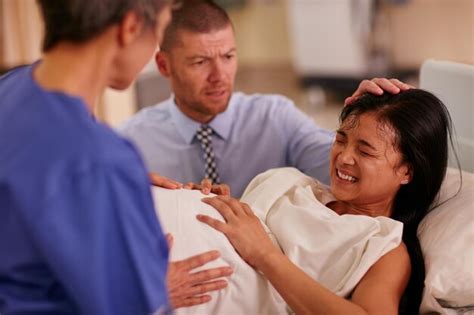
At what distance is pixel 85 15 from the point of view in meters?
1.10

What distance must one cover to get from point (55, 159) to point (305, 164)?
4.24ft

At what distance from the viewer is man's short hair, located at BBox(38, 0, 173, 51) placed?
3.60 feet

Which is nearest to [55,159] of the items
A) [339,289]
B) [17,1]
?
[339,289]

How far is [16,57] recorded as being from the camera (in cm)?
423

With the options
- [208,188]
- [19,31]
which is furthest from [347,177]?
[19,31]

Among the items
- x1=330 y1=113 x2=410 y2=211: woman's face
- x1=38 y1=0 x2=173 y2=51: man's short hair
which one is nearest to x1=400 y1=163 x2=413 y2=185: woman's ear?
x1=330 y1=113 x2=410 y2=211: woman's face

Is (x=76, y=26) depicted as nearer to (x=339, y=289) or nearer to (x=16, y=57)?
(x=339, y=289)

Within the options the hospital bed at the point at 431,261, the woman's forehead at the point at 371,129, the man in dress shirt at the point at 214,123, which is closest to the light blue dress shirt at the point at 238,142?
the man in dress shirt at the point at 214,123

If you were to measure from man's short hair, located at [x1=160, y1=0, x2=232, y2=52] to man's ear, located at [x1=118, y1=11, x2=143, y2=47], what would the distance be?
1.10m

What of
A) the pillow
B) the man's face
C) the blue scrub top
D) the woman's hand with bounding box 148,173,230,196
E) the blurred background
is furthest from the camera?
the blurred background

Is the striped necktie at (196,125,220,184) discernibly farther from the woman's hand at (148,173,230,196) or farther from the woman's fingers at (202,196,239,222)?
the woman's fingers at (202,196,239,222)

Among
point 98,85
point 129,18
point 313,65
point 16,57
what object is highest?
point 129,18

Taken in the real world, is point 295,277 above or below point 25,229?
below

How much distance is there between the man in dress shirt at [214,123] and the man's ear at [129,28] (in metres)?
1.10
